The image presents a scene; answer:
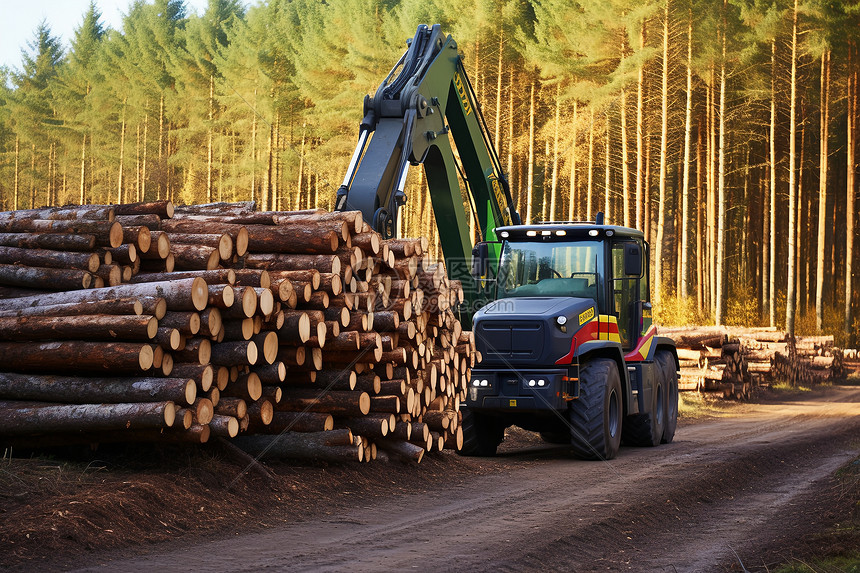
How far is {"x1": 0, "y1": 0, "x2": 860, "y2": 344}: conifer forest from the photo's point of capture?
97.8ft

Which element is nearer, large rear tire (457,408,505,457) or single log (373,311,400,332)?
single log (373,311,400,332)

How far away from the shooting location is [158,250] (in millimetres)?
8336

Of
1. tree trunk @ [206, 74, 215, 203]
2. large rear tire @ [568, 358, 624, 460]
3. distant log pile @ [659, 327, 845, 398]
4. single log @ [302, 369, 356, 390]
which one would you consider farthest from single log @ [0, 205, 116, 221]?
tree trunk @ [206, 74, 215, 203]

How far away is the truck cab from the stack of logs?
78 cm

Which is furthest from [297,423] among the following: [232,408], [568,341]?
[568,341]

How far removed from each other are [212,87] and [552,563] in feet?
171

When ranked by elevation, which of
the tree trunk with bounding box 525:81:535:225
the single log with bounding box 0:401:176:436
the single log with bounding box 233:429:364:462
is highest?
the tree trunk with bounding box 525:81:535:225

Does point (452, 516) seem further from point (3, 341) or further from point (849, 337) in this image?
point (849, 337)

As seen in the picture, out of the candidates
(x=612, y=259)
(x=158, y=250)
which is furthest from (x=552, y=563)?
(x=612, y=259)

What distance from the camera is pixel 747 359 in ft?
83.4

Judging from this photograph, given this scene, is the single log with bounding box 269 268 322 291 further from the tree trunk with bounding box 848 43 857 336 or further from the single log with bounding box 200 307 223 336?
the tree trunk with bounding box 848 43 857 336

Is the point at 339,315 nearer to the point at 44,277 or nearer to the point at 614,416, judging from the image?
the point at 44,277

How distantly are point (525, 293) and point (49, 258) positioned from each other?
594cm

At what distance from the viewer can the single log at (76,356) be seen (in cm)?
724
